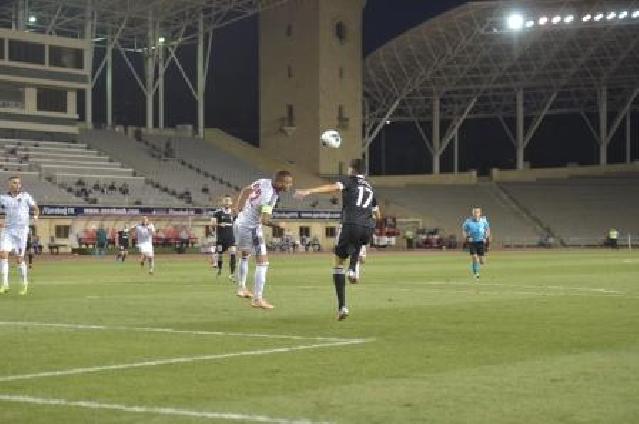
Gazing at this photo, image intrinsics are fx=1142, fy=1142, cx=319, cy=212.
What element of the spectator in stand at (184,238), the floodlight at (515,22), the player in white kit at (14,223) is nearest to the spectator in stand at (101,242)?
the spectator in stand at (184,238)

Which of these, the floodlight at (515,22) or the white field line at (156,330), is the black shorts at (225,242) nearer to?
the white field line at (156,330)

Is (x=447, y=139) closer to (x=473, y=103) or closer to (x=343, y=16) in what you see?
(x=473, y=103)

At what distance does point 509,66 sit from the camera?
9694cm

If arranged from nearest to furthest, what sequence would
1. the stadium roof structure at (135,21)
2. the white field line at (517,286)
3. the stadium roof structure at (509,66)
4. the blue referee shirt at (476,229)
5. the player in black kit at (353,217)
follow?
the player in black kit at (353,217) < the white field line at (517,286) < the blue referee shirt at (476,229) < the stadium roof structure at (135,21) < the stadium roof structure at (509,66)

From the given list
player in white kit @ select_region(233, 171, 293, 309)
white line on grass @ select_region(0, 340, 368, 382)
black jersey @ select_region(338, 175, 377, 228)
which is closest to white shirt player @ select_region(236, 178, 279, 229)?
player in white kit @ select_region(233, 171, 293, 309)

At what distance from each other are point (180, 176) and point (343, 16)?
72.6ft

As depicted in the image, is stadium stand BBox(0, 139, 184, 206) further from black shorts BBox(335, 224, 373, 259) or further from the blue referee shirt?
black shorts BBox(335, 224, 373, 259)

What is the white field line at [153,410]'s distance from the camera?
852 cm

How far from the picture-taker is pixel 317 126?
92.6 m

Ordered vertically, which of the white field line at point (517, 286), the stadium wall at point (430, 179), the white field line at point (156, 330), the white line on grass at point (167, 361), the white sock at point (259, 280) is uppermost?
the stadium wall at point (430, 179)

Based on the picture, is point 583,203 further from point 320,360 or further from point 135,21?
point 320,360

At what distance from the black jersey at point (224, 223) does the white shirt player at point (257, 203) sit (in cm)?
1424

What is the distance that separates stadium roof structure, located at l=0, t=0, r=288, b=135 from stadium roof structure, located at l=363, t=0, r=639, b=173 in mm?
14826

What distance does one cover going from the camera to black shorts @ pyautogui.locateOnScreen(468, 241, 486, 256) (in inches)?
1319
